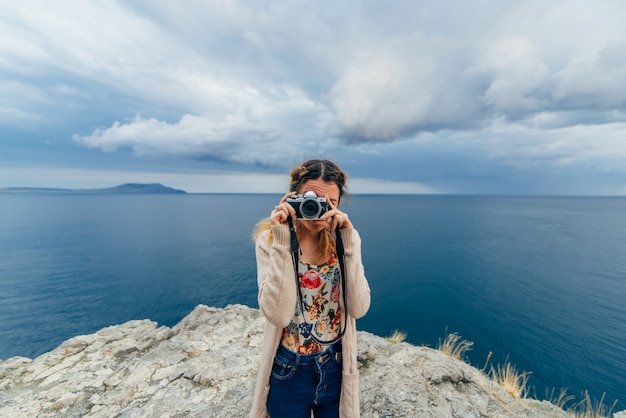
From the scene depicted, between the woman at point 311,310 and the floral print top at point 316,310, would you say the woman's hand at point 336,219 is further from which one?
the floral print top at point 316,310

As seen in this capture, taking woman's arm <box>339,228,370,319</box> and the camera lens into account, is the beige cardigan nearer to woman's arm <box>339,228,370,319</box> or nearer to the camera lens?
woman's arm <box>339,228,370,319</box>

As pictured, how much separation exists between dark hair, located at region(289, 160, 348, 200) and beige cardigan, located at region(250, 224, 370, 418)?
506 mm

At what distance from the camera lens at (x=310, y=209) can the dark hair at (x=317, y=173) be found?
0.32 meters

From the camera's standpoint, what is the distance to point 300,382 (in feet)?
6.90

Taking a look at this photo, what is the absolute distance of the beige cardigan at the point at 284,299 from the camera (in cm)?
193

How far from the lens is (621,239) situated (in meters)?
47.7

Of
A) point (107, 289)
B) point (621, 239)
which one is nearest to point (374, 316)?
point (107, 289)

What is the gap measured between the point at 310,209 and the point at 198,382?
4142 mm

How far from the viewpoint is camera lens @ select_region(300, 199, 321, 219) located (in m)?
2.05

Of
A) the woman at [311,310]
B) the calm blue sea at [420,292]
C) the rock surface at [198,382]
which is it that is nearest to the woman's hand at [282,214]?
the woman at [311,310]

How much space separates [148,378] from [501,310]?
2740 centimetres

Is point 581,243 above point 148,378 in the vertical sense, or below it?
below

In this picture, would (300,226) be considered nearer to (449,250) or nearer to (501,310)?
(501,310)

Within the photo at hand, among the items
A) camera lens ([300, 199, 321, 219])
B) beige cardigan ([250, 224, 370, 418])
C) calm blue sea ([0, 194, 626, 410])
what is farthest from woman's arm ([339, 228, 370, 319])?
calm blue sea ([0, 194, 626, 410])
